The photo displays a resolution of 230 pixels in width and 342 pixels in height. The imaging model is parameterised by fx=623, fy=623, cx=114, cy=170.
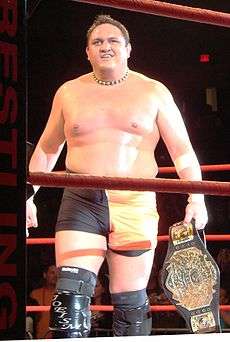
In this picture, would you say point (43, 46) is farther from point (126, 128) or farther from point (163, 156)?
point (126, 128)

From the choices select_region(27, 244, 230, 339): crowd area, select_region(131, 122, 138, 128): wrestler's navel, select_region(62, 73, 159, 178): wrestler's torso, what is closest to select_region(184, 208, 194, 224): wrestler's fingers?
select_region(62, 73, 159, 178): wrestler's torso

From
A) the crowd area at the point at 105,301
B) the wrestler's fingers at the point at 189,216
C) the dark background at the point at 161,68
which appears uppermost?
the dark background at the point at 161,68

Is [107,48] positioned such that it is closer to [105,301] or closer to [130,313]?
[130,313]

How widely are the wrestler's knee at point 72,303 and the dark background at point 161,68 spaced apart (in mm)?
2846

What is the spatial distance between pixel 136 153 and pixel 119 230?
0.63ft

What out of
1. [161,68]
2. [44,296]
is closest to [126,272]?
[44,296]

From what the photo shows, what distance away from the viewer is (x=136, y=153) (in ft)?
4.99

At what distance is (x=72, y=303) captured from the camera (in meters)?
1.37

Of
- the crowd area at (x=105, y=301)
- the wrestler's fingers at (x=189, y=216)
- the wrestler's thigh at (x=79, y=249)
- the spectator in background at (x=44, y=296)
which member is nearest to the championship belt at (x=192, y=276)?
the wrestler's fingers at (x=189, y=216)

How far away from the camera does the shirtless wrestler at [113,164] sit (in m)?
1.47

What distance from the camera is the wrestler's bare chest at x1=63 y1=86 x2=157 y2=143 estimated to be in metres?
1.51

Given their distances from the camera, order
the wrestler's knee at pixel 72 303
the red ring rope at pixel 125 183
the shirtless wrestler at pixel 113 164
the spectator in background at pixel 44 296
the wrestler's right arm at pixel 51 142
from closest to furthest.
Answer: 1. the red ring rope at pixel 125 183
2. the wrestler's knee at pixel 72 303
3. the shirtless wrestler at pixel 113 164
4. the wrestler's right arm at pixel 51 142
5. the spectator in background at pixel 44 296

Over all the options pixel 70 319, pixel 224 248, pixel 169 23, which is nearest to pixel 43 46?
Answer: pixel 169 23

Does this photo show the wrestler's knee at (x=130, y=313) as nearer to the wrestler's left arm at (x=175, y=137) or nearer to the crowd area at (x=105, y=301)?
the wrestler's left arm at (x=175, y=137)
